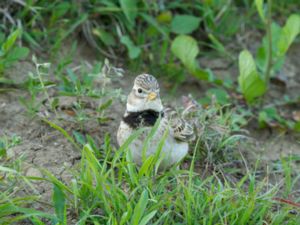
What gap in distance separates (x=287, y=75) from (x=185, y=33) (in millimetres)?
1156

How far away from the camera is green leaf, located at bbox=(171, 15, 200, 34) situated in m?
6.38

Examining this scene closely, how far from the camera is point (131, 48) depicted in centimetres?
609

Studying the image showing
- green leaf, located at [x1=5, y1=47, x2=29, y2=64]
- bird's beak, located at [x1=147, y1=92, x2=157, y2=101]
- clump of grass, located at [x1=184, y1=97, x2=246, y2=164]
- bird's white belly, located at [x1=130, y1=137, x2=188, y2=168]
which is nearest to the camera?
bird's white belly, located at [x1=130, y1=137, x2=188, y2=168]

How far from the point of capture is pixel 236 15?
22.4ft

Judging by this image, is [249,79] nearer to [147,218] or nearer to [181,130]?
[181,130]

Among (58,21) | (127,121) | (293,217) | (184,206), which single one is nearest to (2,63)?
(58,21)

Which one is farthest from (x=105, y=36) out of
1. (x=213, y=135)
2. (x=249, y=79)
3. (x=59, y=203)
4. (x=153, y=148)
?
(x=59, y=203)

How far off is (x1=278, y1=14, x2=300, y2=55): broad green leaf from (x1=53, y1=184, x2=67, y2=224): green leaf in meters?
2.80

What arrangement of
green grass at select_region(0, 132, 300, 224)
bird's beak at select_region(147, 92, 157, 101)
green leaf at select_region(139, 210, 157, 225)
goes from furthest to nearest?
bird's beak at select_region(147, 92, 157, 101) → green grass at select_region(0, 132, 300, 224) → green leaf at select_region(139, 210, 157, 225)

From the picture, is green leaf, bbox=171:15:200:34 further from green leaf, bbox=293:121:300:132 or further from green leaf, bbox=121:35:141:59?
green leaf, bbox=293:121:300:132

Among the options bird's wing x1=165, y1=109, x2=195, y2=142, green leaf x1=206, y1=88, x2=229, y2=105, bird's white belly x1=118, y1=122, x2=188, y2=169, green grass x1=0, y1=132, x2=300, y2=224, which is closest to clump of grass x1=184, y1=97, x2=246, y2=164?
bird's wing x1=165, y1=109, x2=195, y2=142

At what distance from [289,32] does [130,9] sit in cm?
144

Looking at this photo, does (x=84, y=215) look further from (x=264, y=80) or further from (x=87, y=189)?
(x=264, y=80)

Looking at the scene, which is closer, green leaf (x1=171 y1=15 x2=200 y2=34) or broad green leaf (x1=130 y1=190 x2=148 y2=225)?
broad green leaf (x1=130 y1=190 x2=148 y2=225)
